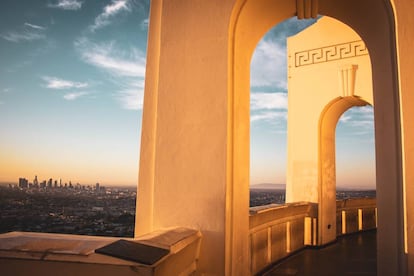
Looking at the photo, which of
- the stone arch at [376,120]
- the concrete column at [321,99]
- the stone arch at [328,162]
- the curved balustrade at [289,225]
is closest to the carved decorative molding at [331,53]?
the concrete column at [321,99]

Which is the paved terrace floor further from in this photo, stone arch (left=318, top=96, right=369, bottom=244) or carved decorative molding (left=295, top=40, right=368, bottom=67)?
carved decorative molding (left=295, top=40, right=368, bottom=67)

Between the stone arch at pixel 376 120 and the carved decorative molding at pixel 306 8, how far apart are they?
0.06m

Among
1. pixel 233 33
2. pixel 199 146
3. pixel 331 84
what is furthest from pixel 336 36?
pixel 199 146

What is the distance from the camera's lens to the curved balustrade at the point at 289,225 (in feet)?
20.0

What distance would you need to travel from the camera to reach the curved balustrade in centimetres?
610

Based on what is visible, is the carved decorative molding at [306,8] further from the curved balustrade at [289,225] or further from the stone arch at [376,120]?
the curved balustrade at [289,225]

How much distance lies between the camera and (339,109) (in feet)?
33.4

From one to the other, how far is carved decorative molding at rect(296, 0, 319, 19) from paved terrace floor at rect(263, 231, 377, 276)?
427 centimetres

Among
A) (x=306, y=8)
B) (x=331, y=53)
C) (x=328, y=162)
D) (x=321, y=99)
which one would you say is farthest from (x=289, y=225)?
(x=331, y=53)

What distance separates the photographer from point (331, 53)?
971cm

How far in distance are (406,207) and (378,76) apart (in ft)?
5.14

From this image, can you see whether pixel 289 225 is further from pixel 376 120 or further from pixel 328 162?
pixel 376 120

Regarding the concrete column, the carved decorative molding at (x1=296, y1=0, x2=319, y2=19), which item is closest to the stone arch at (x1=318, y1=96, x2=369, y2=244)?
the concrete column

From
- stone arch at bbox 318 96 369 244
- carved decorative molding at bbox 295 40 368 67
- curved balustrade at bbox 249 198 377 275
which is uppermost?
carved decorative molding at bbox 295 40 368 67
